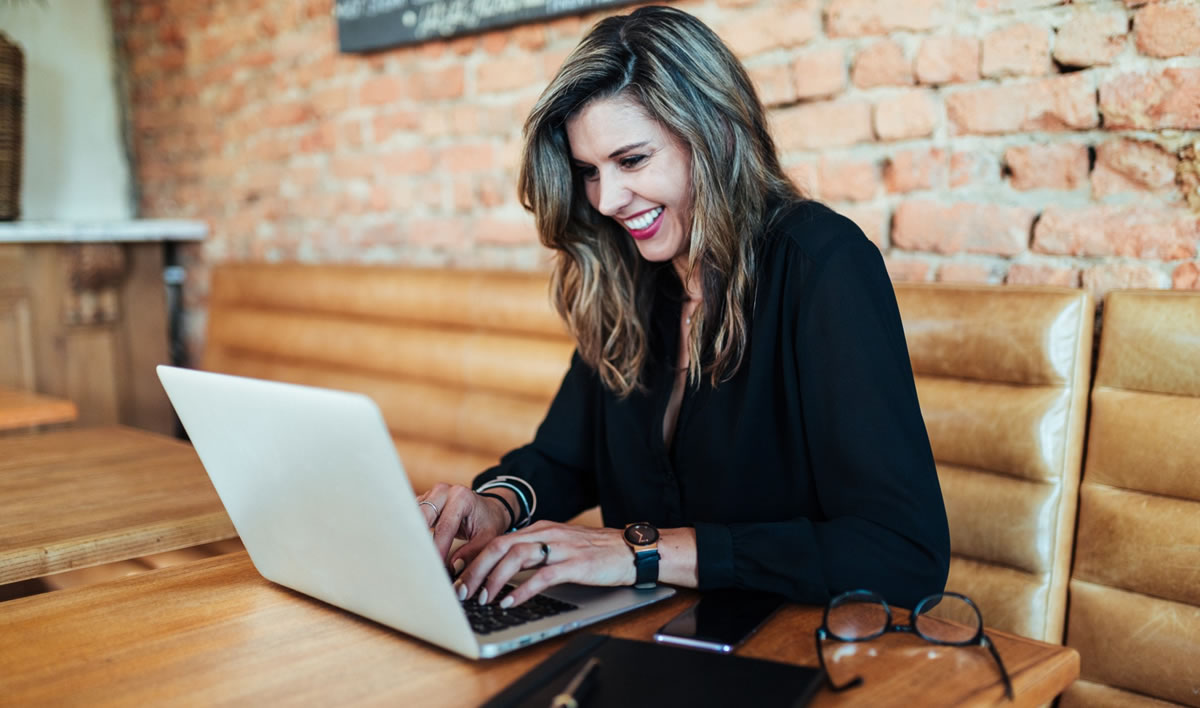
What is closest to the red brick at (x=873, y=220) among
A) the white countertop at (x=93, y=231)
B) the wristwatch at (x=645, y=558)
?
the wristwatch at (x=645, y=558)

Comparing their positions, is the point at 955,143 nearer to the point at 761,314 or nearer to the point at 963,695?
the point at 761,314

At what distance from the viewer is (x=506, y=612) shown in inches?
36.4

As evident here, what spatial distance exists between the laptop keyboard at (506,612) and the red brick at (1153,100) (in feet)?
3.62

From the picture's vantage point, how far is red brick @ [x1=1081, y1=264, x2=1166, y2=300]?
1.46m

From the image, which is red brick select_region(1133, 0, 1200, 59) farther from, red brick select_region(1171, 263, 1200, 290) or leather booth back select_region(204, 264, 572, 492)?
leather booth back select_region(204, 264, 572, 492)

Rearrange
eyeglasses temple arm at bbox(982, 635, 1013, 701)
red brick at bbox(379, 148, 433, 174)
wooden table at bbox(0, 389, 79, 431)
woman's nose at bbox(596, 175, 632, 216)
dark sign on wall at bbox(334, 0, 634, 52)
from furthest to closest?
red brick at bbox(379, 148, 433, 174) < dark sign on wall at bbox(334, 0, 634, 52) < wooden table at bbox(0, 389, 79, 431) < woman's nose at bbox(596, 175, 632, 216) < eyeglasses temple arm at bbox(982, 635, 1013, 701)

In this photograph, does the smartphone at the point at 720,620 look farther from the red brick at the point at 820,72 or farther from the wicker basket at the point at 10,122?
the wicker basket at the point at 10,122

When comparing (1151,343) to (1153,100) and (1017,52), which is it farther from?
(1017,52)

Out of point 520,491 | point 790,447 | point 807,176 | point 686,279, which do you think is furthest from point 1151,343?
point 520,491

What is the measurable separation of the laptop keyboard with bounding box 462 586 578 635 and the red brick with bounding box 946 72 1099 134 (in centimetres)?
109

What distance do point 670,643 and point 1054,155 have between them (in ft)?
3.53

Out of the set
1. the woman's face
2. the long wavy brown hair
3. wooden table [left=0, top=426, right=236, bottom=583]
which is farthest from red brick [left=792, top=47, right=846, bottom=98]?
wooden table [left=0, top=426, right=236, bottom=583]

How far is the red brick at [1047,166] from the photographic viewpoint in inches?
59.8

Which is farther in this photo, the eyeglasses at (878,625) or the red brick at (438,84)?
the red brick at (438,84)
